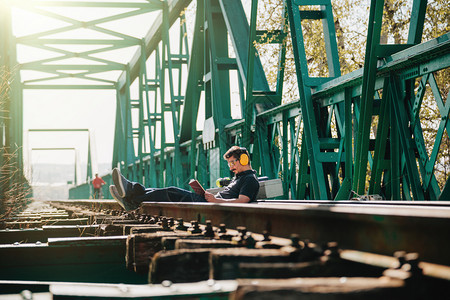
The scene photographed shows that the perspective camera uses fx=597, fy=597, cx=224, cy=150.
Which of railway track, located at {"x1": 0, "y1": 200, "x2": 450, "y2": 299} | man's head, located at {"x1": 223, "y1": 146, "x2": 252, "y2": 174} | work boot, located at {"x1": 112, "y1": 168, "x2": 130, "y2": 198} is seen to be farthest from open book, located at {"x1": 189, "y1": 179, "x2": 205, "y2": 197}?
railway track, located at {"x1": 0, "y1": 200, "x2": 450, "y2": 299}

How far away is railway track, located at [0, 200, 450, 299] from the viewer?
134 centimetres

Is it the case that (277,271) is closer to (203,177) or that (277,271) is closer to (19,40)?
(203,177)

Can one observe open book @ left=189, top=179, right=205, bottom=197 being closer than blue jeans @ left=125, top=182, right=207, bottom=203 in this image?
Yes

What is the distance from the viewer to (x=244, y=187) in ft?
20.3

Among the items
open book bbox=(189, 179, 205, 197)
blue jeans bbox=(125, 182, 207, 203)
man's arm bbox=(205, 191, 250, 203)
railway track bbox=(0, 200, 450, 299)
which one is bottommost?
Answer: railway track bbox=(0, 200, 450, 299)

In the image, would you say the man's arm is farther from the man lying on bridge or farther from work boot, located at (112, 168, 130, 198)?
work boot, located at (112, 168, 130, 198)

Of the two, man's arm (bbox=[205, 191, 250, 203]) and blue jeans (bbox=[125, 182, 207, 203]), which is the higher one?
blue jeans (bbox=[125, 182, 207, 203])

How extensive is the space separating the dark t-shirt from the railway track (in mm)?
2601

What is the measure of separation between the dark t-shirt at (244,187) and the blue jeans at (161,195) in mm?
459

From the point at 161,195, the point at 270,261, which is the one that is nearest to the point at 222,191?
the point at 161,195

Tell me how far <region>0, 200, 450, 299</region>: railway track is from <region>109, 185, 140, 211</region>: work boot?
335cm

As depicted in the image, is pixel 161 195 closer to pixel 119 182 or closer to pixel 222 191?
pixel 119 182

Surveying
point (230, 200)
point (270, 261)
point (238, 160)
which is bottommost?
point (270, 261)

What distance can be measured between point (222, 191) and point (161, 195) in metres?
0.75
